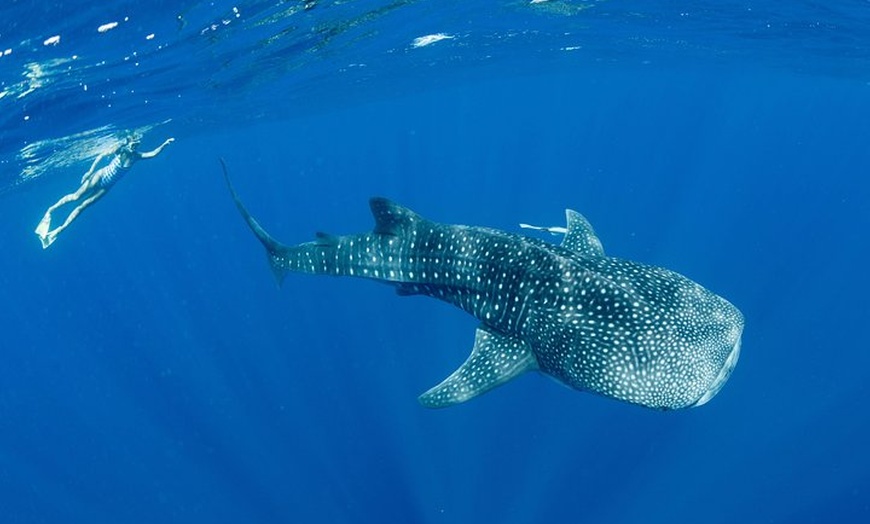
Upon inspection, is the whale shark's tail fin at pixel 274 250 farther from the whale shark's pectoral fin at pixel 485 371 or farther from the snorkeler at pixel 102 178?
the whale shark's pectoral fin at pixel 485 371

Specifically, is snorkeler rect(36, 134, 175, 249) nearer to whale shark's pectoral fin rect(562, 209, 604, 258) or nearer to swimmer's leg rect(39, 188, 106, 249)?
swimmer's leg rect(39, 188, 106, 249)

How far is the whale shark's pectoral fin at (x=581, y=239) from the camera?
8.41 metres

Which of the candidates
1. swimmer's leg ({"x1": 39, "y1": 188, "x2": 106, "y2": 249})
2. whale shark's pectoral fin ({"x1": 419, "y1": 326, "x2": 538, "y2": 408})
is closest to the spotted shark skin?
whale shark's pectoral fin ({"x1": 419, "y1": 326, "x2": 538, "y2": 408})

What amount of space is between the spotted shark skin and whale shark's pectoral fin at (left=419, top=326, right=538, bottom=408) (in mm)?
12

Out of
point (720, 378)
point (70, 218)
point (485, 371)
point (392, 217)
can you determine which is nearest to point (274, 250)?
point (392, 217)

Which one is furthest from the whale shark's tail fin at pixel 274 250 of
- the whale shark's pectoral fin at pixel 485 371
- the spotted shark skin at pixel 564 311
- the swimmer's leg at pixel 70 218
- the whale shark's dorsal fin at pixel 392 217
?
the swimmer's leg at pixel 70 218

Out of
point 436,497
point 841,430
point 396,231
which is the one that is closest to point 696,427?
point 841,430

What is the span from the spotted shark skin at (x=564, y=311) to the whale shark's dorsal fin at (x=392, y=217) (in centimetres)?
1

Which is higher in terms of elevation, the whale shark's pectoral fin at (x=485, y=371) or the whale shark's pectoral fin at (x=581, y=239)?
the whale shark's pectoral fin at (x=581, y=239)

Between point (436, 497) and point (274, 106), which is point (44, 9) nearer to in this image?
point (436, 497)

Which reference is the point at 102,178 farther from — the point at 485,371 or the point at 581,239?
the point at 485,371

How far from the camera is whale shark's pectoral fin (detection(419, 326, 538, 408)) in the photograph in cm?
667

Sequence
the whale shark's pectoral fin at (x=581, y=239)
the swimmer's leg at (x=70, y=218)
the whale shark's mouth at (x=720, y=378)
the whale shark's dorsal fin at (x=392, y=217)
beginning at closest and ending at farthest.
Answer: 1. the whale shark's mouth at (x=720, y=378)
2. the whale shark's dorsal fin at (x=392, y=217)
3. the whale shark's pectoral fin at (x=581, y=239)
4. the swimmer's leg at (x=70, y=218)

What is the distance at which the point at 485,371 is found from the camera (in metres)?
6.80
